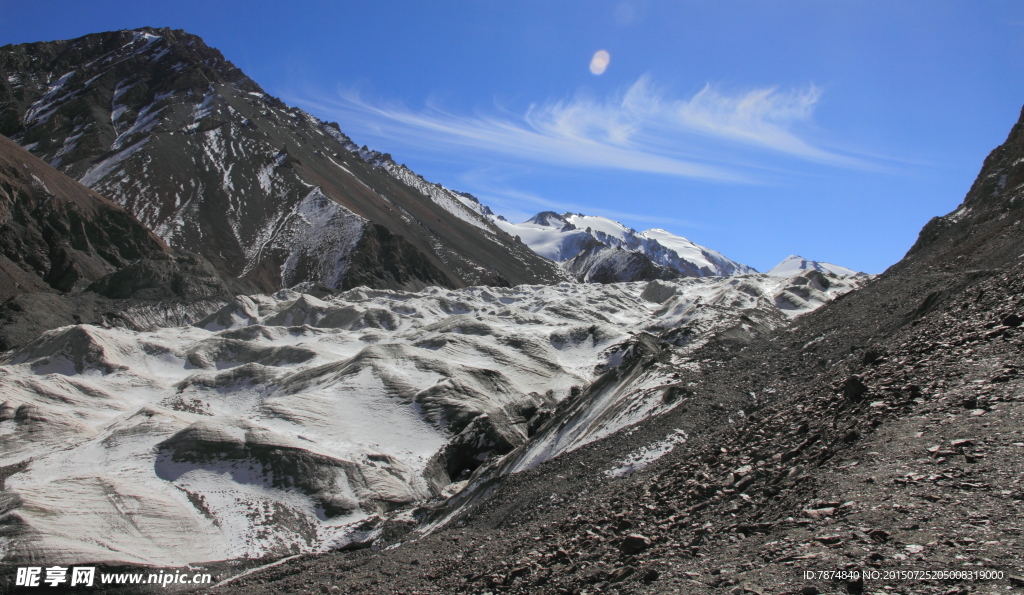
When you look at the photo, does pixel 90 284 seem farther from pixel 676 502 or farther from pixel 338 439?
pixel 676 502

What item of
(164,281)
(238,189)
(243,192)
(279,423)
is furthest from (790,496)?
(238,189)

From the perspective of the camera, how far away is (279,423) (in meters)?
33.8

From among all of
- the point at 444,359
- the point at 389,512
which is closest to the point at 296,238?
the point at 444,359

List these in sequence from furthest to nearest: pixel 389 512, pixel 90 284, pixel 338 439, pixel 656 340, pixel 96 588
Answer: pixel 90 284
pixel 656 340
pixel 338 439
pixel 389 512
pixel 96 588

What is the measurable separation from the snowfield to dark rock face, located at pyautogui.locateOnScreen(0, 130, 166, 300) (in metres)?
39.4

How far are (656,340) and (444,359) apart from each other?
16.2 metres

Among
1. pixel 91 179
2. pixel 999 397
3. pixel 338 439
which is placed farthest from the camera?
pixel 91 179

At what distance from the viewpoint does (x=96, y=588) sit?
61.3 feet

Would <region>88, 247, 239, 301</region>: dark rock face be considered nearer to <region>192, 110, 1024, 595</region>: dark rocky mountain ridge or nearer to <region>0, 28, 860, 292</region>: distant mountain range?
<region>0, 28, 860, 292</region>: distant mountain range

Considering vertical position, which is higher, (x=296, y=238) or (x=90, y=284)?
(x=296, y=238)

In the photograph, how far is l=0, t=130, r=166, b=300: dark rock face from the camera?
3386 inches

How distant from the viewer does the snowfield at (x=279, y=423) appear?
72.9ft

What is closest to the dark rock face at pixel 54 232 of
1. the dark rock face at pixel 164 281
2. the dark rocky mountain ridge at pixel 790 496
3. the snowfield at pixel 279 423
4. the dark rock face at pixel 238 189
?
the dark rock face at pixel 164 281

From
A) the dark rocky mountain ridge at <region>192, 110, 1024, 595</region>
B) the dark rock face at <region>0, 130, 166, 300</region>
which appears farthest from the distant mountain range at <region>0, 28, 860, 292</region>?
the dark rocky mountain ridge at <region>192, 110, 1024, 595</region>
